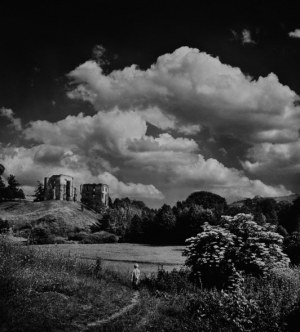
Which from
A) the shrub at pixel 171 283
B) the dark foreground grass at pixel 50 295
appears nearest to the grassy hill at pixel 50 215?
the dark foreground grass at pixel 50 295

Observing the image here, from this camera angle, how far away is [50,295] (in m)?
11.7

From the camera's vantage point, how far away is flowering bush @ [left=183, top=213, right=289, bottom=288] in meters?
15.3

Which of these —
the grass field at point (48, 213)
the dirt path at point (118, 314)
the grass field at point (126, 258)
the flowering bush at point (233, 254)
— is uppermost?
the grass field at point (48, 213)

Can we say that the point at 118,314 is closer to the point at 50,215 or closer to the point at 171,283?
the point at 171,283

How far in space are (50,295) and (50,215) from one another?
227 feet

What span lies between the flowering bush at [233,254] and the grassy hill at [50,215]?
183ft

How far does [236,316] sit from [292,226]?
5598cm

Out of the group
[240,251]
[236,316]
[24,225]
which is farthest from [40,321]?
[24,225]

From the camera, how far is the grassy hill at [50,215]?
74.0 m

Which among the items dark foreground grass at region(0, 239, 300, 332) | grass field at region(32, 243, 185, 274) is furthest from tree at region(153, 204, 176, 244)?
dark foreground grass at region(0, 239, 300, 332)

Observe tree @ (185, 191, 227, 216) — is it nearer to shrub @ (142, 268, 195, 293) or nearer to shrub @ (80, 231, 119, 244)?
shrub @ (80, 231, 119, 244)

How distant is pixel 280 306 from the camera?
10.5m

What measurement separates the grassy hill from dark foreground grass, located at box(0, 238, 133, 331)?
5375cm

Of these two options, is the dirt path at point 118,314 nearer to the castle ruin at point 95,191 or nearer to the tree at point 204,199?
the tree at point 204,199
